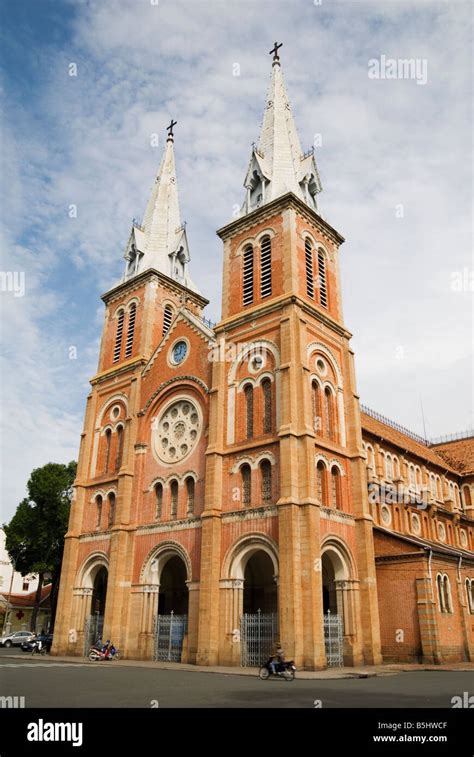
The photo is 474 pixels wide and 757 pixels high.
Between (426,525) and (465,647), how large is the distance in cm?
1024

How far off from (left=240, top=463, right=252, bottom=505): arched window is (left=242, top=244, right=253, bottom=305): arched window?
391 inches

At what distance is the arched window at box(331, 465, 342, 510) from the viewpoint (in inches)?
1148

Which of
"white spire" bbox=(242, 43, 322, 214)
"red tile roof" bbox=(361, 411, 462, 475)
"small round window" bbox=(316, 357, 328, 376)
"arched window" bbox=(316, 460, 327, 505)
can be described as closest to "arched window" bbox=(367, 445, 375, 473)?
"red tile roof" bbox=(361, 411, 462, 475)

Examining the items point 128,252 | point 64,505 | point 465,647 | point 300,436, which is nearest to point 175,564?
point 300,436

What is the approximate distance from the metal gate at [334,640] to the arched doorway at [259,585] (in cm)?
488

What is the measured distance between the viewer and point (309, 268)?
34344 millimetres

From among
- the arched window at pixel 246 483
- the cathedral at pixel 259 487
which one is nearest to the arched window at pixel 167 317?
the cathedral at pixel 259 487

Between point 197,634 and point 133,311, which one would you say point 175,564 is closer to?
point 197,634

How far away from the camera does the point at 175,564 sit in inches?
1410

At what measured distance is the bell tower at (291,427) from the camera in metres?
25.7

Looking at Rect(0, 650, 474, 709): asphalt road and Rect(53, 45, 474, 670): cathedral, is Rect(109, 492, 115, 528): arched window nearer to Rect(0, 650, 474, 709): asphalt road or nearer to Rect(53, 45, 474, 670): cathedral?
Rect(53, 45, 474, 670): cathedral

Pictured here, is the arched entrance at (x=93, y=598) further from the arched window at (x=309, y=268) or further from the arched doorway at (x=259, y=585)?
the arched window at (x=309, y=268)

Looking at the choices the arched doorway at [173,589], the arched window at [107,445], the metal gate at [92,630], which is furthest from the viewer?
the arched window at [107,445]

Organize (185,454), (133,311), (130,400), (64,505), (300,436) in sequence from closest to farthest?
(300,436), (185,454), (130,400), (133,311), (64,505)
